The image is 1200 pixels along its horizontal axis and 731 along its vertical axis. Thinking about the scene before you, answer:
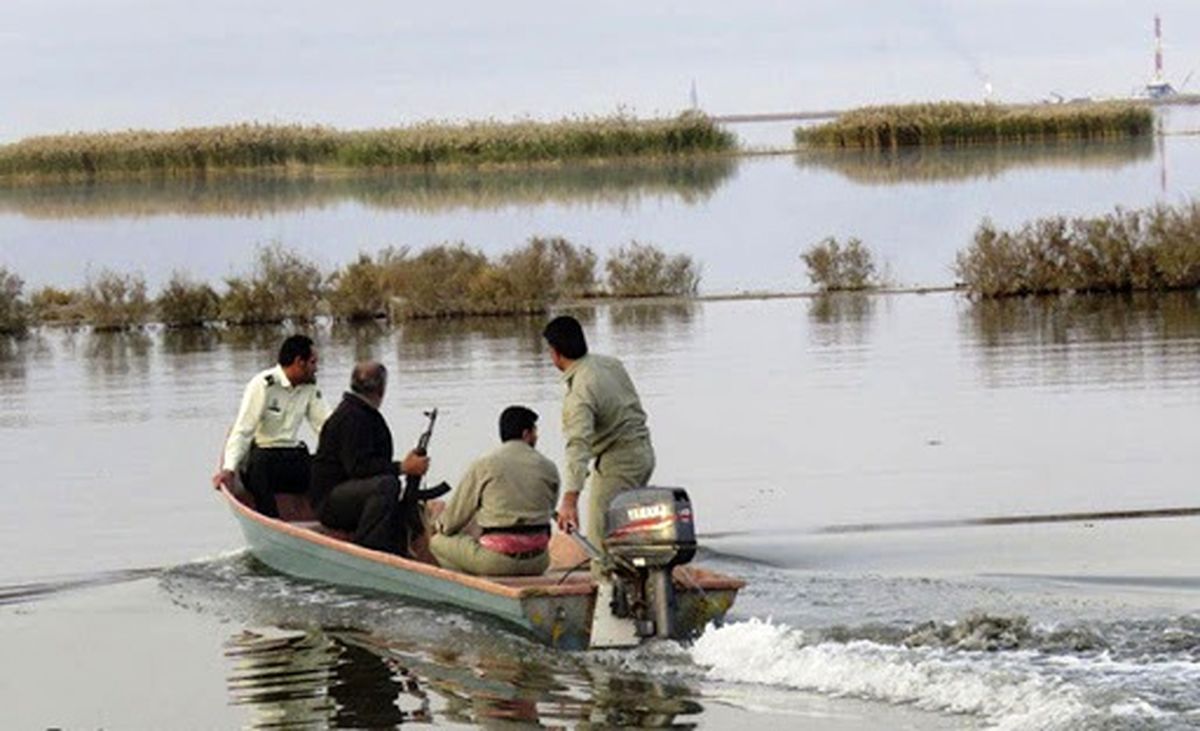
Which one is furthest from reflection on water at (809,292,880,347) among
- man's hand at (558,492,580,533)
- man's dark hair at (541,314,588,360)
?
man's hand at (558,492,580,533)

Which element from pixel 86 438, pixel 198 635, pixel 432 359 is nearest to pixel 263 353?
pixel 432 359

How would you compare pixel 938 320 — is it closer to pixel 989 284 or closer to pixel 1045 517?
pixel 989 284

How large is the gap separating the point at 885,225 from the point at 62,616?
3960cm

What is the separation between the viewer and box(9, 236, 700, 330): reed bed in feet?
129

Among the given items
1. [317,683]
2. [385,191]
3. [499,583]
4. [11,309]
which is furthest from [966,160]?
[317,683]

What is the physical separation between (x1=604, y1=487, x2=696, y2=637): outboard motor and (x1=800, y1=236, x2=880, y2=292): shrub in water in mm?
25544

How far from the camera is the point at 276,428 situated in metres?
20.0

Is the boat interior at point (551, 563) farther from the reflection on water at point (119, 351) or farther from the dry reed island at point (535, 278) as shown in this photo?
the dry reed island at point (535, 278)

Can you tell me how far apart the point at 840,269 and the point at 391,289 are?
6.64 m

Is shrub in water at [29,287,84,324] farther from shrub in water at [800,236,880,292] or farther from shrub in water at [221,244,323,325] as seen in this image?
shrub in water at [800,236,880,292]

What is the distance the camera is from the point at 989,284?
124ft

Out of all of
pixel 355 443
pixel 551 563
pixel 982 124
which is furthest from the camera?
pixel 982 124

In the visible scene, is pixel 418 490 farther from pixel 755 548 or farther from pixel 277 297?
pixel 277 297

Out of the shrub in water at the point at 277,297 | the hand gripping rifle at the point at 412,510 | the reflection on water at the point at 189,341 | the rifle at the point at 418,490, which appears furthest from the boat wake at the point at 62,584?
the shrub in water at the point at 277,297
